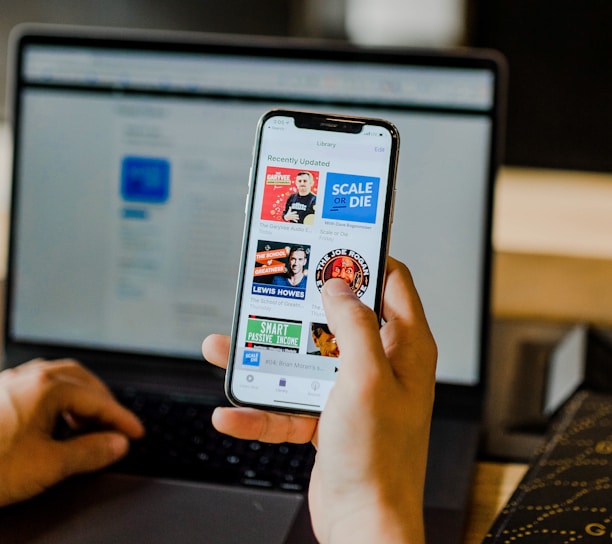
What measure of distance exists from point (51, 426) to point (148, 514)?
10 centimetres

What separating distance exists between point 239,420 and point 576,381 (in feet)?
0.99

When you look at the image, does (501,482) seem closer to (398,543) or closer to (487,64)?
(398,543)

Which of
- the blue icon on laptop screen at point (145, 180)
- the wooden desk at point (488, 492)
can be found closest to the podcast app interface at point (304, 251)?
the wooden desk at point (488, 492)

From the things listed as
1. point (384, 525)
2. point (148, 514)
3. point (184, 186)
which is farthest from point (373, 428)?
point (184, 186)

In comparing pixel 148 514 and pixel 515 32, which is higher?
pixel 515 32

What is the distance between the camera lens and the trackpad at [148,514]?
43 centimetres

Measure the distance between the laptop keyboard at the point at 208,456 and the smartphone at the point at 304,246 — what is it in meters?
0.08

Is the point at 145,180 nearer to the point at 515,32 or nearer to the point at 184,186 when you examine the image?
the point at 184,186

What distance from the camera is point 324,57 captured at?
2.09ft

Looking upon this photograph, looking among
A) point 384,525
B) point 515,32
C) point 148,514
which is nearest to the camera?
point 384,525

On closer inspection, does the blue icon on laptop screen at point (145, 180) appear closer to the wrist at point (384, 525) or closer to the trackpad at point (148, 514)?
the trackpad at point (148, 514)

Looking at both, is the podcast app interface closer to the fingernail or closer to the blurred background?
the fingernail

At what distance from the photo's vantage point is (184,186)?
2.12 feet

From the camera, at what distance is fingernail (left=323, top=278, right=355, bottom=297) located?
377 mm
